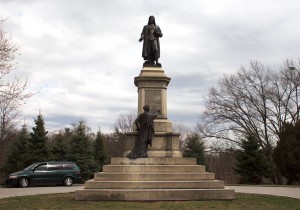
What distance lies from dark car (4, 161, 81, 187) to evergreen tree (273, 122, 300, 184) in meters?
13.6

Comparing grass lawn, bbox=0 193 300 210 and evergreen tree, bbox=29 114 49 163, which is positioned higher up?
evergreen tree, bbox=29 114 49 163

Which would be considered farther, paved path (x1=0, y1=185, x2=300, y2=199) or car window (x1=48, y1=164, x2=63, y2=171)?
car window (x1=48, y1=164, x2=63, y2=171)

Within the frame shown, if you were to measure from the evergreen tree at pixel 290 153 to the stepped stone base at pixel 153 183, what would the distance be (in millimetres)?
14063

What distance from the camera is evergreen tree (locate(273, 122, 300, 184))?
26.7 m

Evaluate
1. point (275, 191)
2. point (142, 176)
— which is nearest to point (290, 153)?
point (275, 191)

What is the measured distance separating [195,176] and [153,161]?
1655 mm

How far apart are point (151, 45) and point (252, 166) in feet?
58.5

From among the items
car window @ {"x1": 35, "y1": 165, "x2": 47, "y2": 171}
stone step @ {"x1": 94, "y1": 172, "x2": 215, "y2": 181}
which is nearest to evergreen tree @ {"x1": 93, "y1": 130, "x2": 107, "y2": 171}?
car window @ {"x1": 35, "y1": 165, "x2": 47, "y2": 171}

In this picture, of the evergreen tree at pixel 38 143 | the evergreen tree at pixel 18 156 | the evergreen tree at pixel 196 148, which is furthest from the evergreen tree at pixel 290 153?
the evergreen tree at pixel 18 156

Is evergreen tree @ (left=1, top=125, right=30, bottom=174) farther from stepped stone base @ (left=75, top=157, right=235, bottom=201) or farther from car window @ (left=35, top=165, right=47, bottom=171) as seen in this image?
stepped stone base @ (left=75, top=157, right=235, bottom=201)

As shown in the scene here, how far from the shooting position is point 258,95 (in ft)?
119

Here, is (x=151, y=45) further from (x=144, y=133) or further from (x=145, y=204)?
(x=145, y=204)

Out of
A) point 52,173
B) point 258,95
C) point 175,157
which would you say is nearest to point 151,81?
point 175,157

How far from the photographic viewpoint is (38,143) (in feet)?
112
